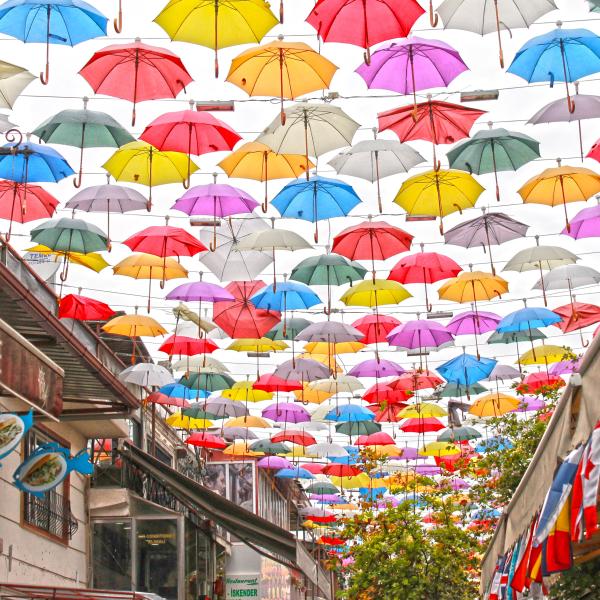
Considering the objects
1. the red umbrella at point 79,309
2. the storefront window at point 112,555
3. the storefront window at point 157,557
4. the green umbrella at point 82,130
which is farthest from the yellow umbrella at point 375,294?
the storefront window at point 157,557

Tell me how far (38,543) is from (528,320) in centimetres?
823

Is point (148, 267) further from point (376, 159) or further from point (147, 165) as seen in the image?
point (376, 159)

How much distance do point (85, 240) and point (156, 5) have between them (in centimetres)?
331

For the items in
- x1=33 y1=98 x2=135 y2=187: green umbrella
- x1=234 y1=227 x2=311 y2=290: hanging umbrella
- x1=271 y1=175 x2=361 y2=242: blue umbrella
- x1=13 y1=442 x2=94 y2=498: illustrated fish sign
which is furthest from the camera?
x1=234 y1=227 x2=311 y2=290: hanging umbrella

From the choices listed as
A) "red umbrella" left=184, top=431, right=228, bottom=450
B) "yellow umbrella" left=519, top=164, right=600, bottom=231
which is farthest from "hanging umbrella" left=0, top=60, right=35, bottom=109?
"red umbrella" left=184, top=431, right=228, bottom=450

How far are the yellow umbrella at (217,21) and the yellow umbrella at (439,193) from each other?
3372 millimetres

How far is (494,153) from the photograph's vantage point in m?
12.3

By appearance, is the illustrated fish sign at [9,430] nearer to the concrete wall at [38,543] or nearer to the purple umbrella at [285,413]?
the concrete wall at [38,543]

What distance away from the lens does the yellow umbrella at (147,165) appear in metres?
12.3

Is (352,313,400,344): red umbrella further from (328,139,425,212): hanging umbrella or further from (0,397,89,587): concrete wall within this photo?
(0,397,89,587): concrete wall

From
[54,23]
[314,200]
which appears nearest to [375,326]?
[314,200]

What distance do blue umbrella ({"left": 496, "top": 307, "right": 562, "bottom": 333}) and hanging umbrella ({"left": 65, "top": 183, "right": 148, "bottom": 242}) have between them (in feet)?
21.2

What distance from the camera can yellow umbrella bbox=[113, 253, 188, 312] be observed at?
559 inches

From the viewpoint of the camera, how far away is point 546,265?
A: 1546 centimetres
